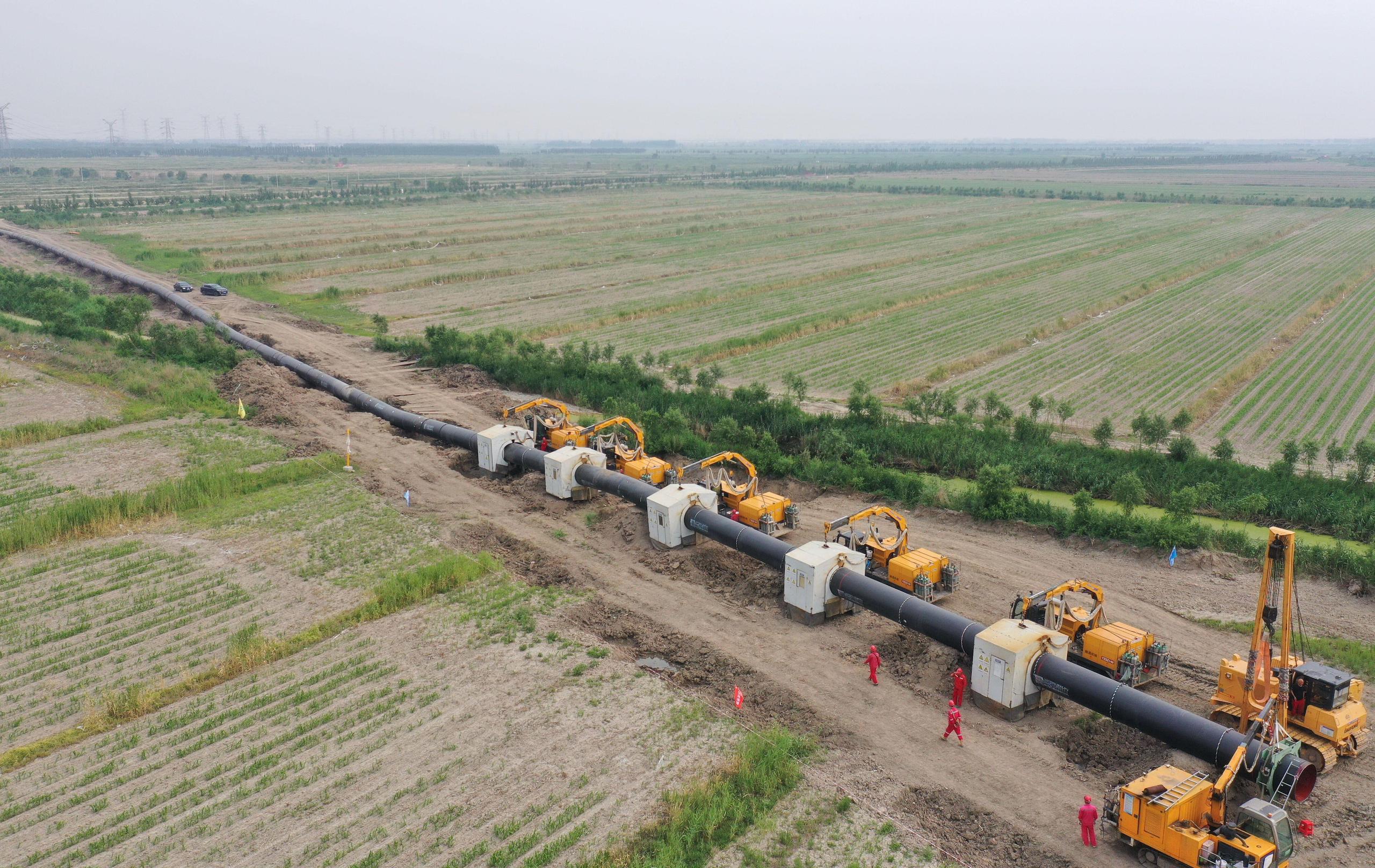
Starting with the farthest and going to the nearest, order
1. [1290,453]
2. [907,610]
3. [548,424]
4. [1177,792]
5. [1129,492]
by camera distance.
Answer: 1. [548,424]
2. [1290,453]
3. [1129,492]
4. [907,610]
5. [1177,792]

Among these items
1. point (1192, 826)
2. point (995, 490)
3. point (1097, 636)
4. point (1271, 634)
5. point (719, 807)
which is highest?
point (1271, 634)

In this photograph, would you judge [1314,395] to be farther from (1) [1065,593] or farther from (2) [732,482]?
(2) [732,482]

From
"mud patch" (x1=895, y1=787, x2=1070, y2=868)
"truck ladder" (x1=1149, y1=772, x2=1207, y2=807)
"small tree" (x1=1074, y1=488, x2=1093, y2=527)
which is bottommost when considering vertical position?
"mud patch" (x1=895, y1=787, x2=1070, y2=868)

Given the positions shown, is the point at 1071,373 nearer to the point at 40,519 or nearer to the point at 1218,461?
the point at 1218,461

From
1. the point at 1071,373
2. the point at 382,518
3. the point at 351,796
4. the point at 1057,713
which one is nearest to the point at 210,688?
the point at 351,796

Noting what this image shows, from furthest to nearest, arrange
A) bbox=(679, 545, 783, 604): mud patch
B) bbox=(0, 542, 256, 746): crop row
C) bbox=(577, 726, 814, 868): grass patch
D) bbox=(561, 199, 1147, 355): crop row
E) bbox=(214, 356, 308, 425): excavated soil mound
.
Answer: bbox=(561, 199, 1147, 355): crop row
bbox=(214, 356, 308, 425): excavated soil mound
bbox=(679, 545, 783, 604): mud patch
bbox=(0, 542, 256, 746): crop row
bbox=(577, 726, 814, 868): grass patch

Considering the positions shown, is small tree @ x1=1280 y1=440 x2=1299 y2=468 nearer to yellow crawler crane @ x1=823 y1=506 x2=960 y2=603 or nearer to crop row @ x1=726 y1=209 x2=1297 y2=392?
yellow crawler crane @ x1=823 y1=506 x2=960 y2=603

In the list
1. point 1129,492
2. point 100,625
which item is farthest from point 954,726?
point 100,625

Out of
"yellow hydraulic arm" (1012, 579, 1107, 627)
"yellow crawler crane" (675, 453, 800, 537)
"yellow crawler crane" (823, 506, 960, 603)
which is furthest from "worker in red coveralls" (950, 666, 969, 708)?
"yellow crawler crane" (675, 453, 800, 537)
